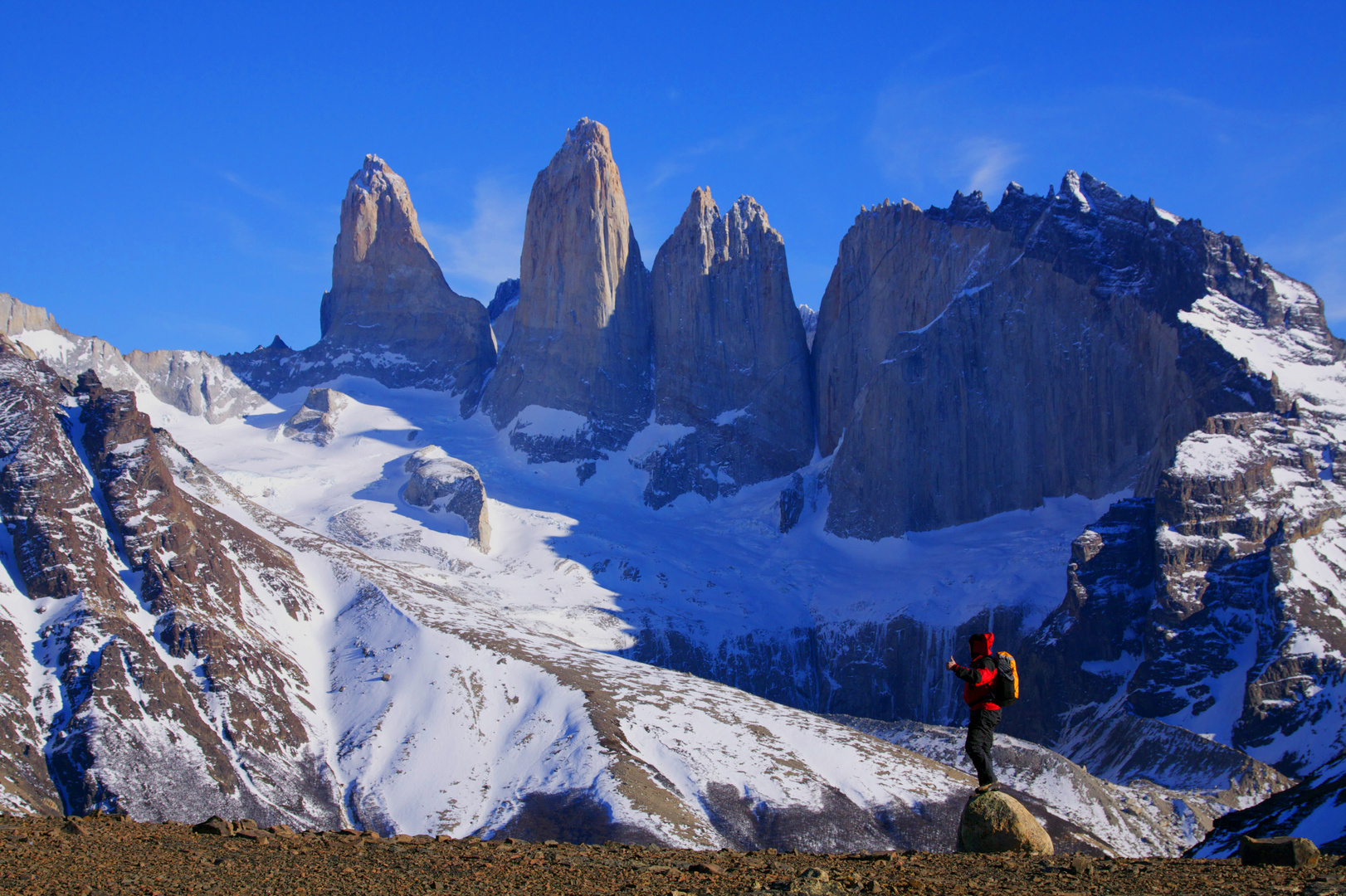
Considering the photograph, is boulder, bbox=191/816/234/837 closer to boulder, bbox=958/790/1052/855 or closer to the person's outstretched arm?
boulder, bbox=958/790/1052/855

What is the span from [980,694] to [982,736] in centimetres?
111

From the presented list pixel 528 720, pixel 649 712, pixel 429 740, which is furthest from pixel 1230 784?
pixel 429 740

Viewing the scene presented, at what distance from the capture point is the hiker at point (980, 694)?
985 inches

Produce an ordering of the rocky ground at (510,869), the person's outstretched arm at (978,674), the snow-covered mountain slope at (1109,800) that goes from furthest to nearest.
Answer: the snow-covered mountain slope at (1109,800) → the person's outstretched arm at (978,674) → the rocky ground at (510,869)

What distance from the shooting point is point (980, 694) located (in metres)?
25.4

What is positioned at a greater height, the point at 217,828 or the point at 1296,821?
the point at 1296,821

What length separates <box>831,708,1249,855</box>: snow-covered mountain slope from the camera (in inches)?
4596

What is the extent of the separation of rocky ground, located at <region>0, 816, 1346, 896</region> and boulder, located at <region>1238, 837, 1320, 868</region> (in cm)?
42

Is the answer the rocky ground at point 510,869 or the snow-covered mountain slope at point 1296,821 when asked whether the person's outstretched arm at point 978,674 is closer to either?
the rocky ground at point 510,869

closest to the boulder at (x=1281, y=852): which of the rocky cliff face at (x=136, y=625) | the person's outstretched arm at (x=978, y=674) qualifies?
the person's outstretched arm at (x=978, y=674)

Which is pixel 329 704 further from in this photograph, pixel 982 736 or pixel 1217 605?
pixel 982 736

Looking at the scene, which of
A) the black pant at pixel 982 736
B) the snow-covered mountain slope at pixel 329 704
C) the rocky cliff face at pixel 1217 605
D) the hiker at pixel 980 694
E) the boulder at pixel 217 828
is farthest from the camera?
the rocky cliff face at pixel 1217 605

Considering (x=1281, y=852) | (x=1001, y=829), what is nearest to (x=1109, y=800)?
(x=1001, y=829)

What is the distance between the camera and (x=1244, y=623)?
6196 inches
